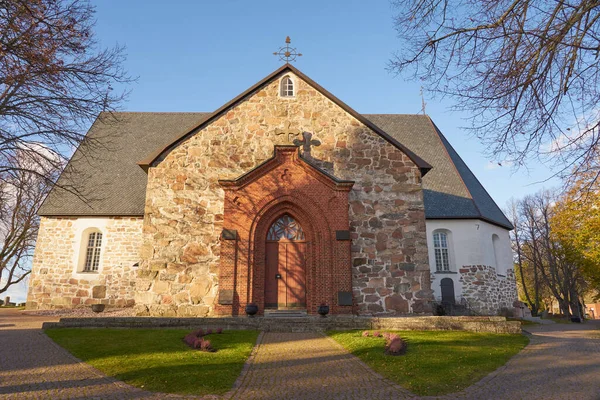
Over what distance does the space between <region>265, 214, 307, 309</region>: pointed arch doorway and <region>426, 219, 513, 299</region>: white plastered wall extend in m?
8.77

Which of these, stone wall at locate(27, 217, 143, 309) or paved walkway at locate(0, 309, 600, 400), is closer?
paved walkway at locate(0, 309, 600, 400)

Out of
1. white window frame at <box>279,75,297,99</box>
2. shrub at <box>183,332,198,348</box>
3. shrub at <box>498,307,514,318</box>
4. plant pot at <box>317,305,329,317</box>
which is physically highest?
white window frame at <box>279,75,297,99</box>

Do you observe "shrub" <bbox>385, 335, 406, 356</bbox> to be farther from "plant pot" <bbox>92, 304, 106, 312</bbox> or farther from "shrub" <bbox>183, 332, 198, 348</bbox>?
"plant pot" <bbox>92, 304, 106, 312</bbox>

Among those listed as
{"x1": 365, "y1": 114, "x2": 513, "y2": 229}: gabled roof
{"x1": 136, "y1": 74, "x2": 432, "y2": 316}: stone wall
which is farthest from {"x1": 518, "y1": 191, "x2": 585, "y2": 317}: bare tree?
{"x1": 136, "y1": 74, "x2": 432, "y2": 316}: stone wall

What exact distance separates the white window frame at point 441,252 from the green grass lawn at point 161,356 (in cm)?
1246

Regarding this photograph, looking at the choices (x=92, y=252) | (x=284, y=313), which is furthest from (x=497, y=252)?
(x=92, y=252)

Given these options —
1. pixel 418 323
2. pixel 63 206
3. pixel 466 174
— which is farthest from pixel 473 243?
pixel 63 206

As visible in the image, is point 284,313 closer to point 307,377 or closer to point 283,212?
point 283,212

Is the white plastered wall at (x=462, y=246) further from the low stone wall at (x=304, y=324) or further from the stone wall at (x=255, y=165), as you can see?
the low stone wall at (x=304, y=324)

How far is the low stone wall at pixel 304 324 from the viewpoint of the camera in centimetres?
1124

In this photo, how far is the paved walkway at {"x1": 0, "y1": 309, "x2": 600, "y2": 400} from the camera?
5.92 meters

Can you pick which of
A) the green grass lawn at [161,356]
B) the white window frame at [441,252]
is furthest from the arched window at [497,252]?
the green grass lawn at [161,356]

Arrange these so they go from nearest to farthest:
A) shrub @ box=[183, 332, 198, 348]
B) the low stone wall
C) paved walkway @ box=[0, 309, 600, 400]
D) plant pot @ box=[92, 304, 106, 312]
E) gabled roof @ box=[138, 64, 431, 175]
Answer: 1. paved walkway @ box=[0, 309, 600, 400]
2. shrub @ box=[183, 332, 198, 348]
3. the low stone wall
4. gabled roof @ box=[138, 64, 431, 175]
5. plant pot @ box=[92, 304, 106, 312]

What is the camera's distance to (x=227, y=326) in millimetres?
11383
